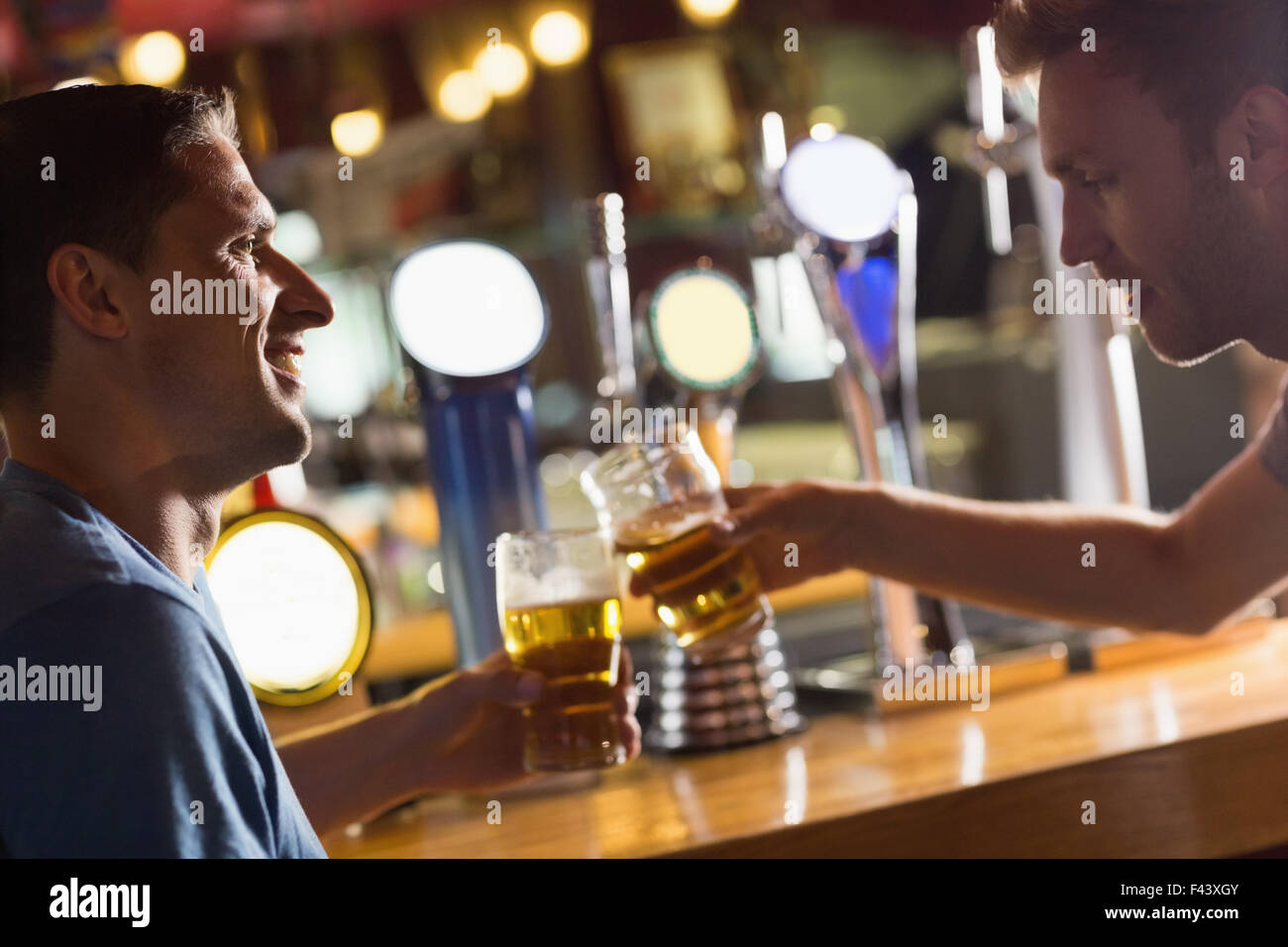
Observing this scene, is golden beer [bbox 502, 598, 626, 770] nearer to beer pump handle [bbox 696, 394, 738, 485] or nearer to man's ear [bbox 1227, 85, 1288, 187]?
beer pump handle [bbox 696, 394, 738, 485]

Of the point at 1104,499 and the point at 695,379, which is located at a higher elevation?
the point at 695,379

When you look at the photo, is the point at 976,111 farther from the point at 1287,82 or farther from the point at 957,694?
the point at 957,694

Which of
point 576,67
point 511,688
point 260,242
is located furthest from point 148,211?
point 576,67

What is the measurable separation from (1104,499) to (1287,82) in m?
0.79

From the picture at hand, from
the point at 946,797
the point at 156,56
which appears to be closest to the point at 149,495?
the point at 946,797

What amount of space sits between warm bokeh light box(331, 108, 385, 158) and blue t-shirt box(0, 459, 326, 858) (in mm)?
3921

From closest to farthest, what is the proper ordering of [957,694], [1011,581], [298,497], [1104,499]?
[1011,581] < [957,694] < [1104,499] < [298,497]

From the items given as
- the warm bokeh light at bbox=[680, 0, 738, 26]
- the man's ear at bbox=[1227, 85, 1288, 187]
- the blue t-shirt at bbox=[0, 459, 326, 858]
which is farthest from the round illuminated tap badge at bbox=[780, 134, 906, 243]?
the warm bokeh light at bbox=[680, 0, 738, 26]

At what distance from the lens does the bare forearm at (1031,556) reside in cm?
168

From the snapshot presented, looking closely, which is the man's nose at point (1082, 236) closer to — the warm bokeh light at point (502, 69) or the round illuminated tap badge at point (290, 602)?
the round illuminated tap badge at point (290, 602)

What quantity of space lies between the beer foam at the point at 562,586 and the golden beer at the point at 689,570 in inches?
3.2

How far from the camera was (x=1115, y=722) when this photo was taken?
5.21ft

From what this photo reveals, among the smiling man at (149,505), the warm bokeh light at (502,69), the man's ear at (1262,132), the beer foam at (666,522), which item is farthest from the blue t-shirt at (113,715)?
the warm bokeh light at (502,69)

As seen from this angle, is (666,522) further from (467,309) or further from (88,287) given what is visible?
(88,287)
